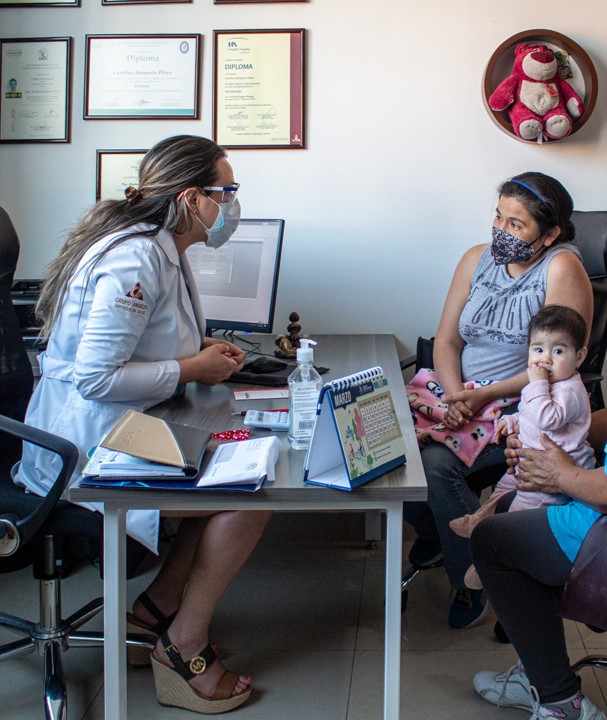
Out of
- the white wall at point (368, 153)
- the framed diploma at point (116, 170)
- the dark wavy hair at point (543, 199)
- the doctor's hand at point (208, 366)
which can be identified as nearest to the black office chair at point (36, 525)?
the doctor's hand at point (208, 366)

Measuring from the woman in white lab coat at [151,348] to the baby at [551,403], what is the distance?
591mm

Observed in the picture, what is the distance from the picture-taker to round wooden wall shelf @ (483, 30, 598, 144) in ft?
9.31

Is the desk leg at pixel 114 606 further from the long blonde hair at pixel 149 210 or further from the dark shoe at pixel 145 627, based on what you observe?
the long blonde hair at pixel 149 210

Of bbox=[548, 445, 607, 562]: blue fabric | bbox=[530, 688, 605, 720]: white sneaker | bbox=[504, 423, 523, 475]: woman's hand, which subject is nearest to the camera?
bbox=[548, 445, 607, 562]: blue fabric

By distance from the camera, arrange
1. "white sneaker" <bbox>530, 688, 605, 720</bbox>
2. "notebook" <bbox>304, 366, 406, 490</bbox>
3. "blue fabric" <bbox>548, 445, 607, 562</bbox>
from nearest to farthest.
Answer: "notebook" <bbox>304, 366, 406, 490</bbox> → "blue fabric" <bbox>548, 445, 607, 562</bbox> → "white sneaker" <bbox>530, 688, 605, 720</bbox>

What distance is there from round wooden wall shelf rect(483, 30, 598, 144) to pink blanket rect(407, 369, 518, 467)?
42.5 inches

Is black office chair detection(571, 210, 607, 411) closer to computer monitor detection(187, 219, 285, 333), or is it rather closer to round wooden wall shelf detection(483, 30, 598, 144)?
round wooden wall shelf detection(483, 30, 598, 144)

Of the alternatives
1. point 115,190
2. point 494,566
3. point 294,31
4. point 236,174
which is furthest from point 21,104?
point 494,566

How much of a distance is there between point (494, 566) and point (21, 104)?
2410 millimetres

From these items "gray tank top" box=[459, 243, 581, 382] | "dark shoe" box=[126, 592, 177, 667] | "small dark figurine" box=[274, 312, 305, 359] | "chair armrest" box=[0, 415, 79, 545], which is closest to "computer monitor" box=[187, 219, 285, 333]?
"small dark figurine" box=[274, 312, 305, 359]

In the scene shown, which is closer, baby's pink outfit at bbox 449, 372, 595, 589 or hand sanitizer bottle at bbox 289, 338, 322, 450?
hand sanitizer bottle at bbox 289, 338, 322, 450

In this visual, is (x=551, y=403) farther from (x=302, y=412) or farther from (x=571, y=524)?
(x=302, y=412)

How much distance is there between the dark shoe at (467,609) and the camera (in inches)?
93.0

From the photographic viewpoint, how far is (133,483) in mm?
1504
